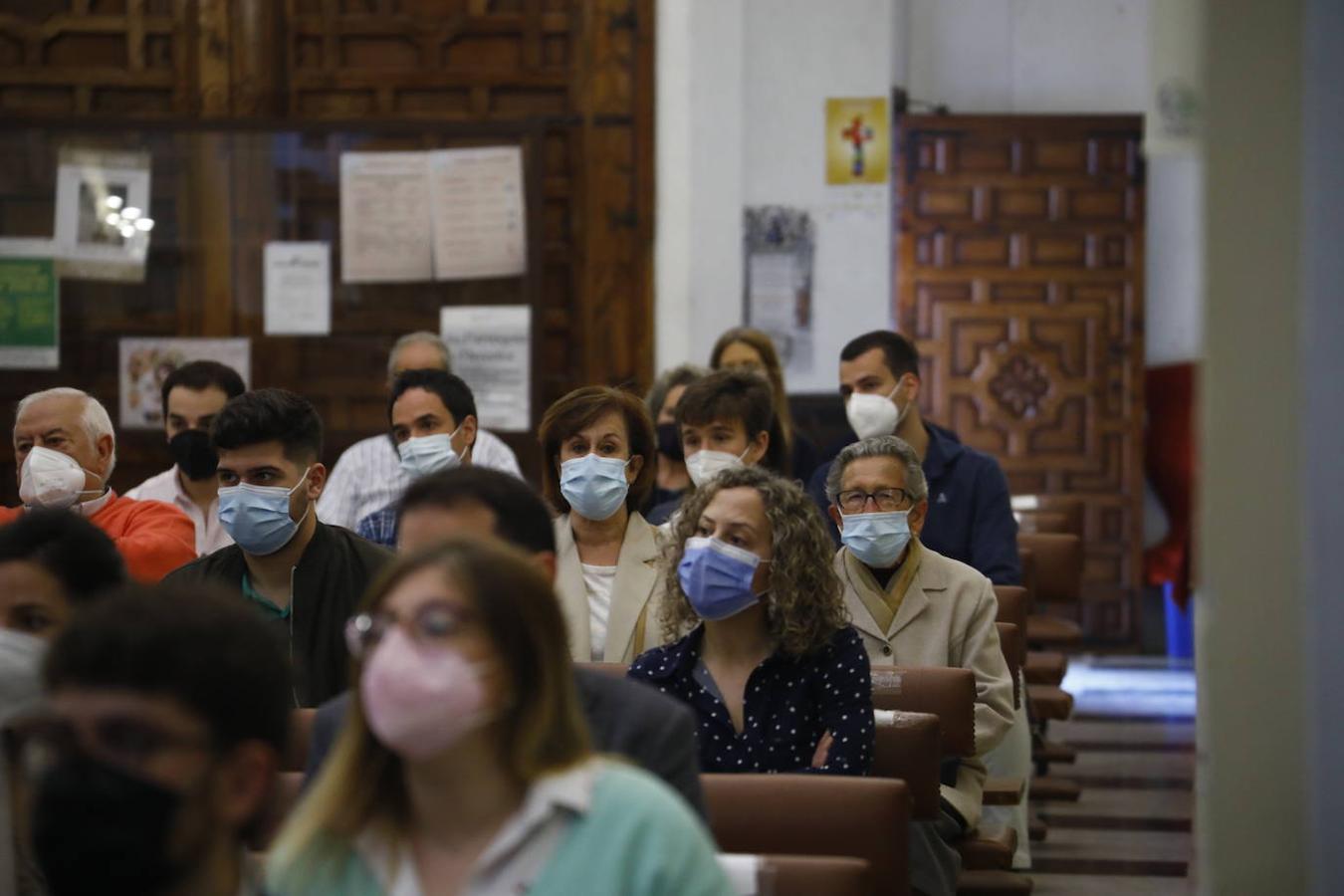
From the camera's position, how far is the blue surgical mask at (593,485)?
5.63m

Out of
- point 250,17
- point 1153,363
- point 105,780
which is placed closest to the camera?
point 105,780

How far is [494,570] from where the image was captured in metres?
2.47

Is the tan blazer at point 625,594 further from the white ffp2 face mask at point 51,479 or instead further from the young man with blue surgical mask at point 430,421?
the white ffp2 face mask at point 51,479

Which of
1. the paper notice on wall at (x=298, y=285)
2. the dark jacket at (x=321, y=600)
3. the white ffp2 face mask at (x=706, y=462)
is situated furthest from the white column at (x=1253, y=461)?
the paper notice on wall at (x=298, y=285)

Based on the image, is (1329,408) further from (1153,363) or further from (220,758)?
(1153,363)

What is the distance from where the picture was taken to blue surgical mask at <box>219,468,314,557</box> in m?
5.05

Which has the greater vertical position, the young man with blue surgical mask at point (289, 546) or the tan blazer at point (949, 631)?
the young man with blue surgical mask at point (289, 546)

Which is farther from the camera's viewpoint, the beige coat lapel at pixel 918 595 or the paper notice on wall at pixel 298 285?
the paper notice on wall at pixel 298 285

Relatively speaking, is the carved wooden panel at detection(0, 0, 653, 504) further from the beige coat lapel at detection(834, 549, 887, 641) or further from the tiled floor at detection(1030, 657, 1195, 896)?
the beige coat lapel at detection(834, 549, 887, 641)

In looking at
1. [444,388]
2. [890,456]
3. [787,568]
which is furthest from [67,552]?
[444,388]

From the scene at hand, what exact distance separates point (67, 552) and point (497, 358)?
6.35 metres

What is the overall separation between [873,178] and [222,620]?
8597mm

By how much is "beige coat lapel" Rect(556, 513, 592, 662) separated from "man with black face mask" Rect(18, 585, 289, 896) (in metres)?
2.71

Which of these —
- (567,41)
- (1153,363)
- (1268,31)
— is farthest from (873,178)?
(1268,31)
